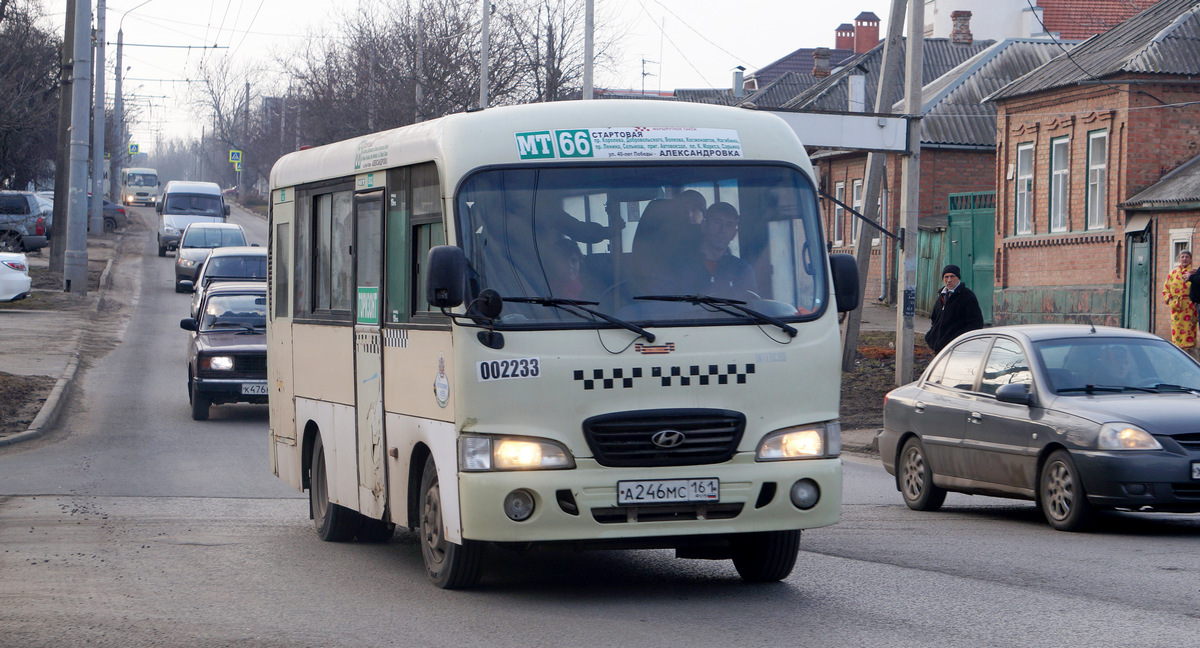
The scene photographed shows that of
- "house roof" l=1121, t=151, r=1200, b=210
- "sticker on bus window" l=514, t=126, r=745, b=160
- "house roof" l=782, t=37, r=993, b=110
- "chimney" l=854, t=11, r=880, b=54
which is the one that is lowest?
"sticker on bus window" l=514, t=126, r=745, b=160

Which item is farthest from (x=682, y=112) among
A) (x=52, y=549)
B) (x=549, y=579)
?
(x=52, y=549)

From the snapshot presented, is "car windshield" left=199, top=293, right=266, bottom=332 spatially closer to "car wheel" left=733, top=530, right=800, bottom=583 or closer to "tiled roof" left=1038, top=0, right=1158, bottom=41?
"car wheel" left=733, top=530, right=800, bottom=583

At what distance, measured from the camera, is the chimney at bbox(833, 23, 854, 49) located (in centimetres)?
7681

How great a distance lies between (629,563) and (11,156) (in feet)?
155

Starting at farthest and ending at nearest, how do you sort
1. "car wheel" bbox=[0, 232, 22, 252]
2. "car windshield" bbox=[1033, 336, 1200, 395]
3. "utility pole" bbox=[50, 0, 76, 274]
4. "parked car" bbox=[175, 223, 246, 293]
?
"parked car" bbox=[175, 223, 246, 293]
"car wheel" bbox=[0, 232, 22, 252]
"utility pole" bbox=[50, 0, 76, 274]
"car windshield" bbox=[1033, 336, 1200, 395]

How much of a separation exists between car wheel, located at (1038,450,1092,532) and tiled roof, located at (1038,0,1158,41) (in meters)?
52.8

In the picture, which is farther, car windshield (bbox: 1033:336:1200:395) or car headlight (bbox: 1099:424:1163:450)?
car windshield (bbox: 1033:336:1200:395)

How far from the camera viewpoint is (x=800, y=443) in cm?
723

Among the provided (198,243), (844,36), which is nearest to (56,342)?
(198,243)

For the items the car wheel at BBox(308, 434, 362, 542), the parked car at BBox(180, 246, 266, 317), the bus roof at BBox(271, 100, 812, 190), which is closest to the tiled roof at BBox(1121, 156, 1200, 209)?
the parked car at BBox(180, 246, 266, 317)

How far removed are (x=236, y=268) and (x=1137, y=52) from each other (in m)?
17.4

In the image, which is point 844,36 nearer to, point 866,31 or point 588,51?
point 866,31

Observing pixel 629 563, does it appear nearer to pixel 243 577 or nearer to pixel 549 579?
pixel 549 579

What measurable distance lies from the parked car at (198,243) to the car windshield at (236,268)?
13652 mm
